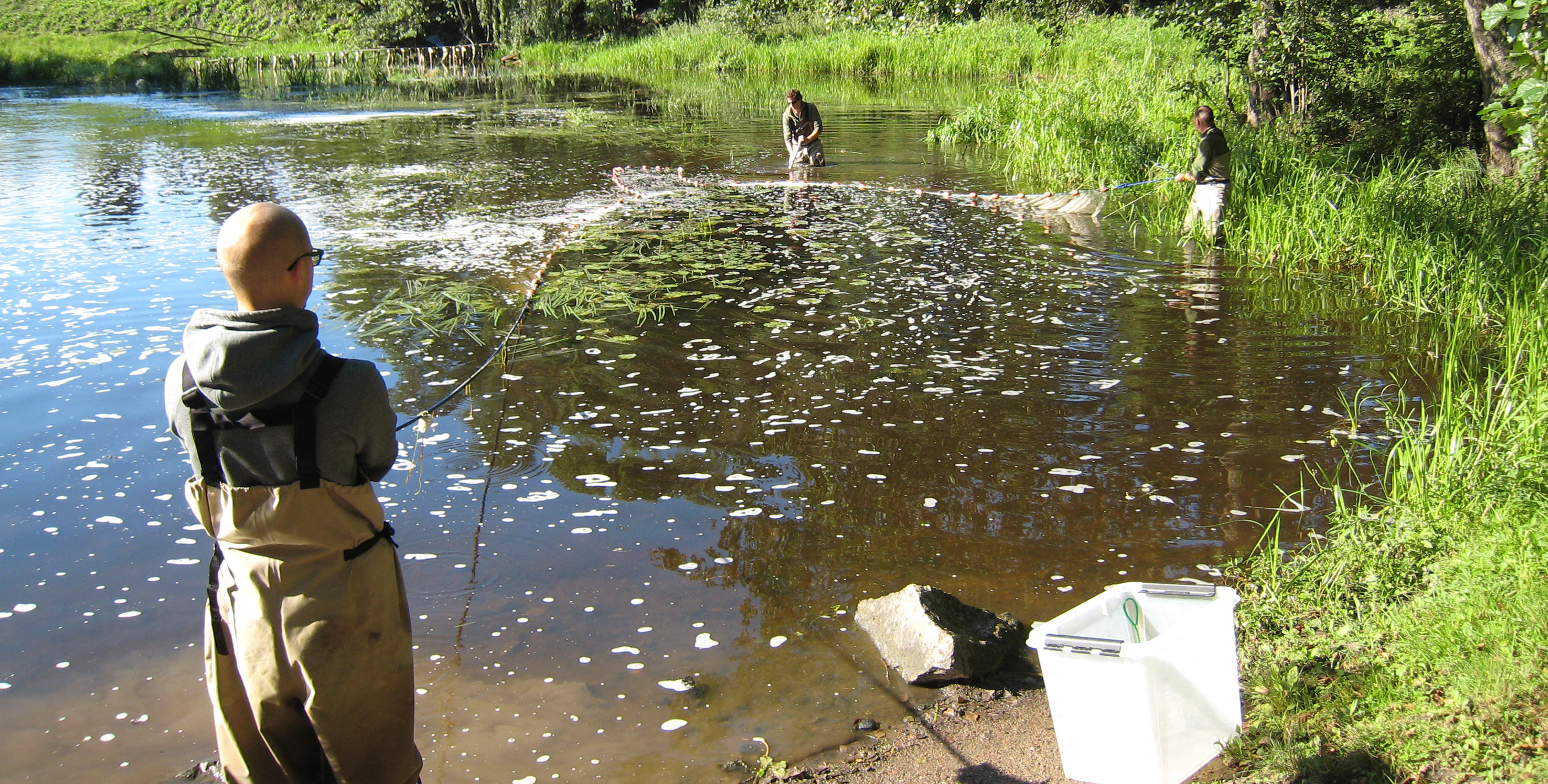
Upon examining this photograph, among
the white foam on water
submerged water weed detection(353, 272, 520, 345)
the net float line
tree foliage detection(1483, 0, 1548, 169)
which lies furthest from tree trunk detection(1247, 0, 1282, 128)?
the white foam on water

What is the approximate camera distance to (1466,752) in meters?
3.16

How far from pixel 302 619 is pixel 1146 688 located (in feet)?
7.21

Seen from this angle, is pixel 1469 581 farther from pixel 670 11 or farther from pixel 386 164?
pixel 670 11

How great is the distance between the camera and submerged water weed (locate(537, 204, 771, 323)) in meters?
9.61

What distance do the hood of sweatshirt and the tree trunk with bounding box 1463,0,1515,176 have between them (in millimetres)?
11150

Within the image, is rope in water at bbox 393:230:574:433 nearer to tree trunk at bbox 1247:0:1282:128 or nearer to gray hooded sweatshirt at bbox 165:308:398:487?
gray hooded sweatshirt at bbox 165:308:398:487

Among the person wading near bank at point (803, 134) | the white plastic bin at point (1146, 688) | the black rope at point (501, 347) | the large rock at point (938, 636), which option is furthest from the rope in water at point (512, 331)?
the person wading near bank at point (803, 134)

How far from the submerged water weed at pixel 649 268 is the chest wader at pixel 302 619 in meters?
6.52

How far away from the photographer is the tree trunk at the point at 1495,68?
1023 centimetres

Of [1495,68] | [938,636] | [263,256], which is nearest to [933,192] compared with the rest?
[1495,68]

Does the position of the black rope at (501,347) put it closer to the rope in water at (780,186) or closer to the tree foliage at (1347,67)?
the rope in water at (780,186)

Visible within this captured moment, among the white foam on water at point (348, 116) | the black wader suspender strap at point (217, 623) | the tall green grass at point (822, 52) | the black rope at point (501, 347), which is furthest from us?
the tall green grass at point (822, 52)

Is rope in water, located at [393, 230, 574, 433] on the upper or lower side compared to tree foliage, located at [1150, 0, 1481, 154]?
lower

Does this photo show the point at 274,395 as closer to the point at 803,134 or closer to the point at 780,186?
the point at 780,186
